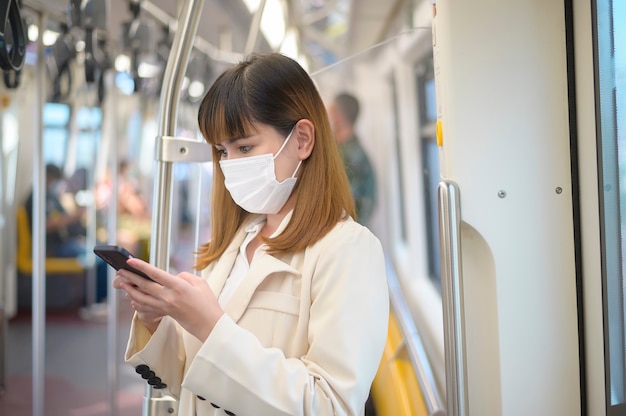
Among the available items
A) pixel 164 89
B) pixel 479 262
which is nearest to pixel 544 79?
pixel 479 262

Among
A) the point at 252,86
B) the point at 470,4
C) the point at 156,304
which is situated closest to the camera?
the point at 156,304

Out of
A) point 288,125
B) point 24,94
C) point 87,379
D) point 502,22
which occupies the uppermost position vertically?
point 24,94

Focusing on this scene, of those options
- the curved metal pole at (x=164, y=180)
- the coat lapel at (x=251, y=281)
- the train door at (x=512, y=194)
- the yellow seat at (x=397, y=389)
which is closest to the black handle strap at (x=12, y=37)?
the curved metal pole at (x=164, y=180)

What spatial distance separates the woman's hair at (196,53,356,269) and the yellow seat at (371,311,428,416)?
1406mm

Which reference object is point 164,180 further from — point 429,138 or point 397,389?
point 429,138

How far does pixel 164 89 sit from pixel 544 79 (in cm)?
97

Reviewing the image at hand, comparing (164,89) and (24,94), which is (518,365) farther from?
(24,94)

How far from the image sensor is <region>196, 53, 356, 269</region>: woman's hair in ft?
4.61

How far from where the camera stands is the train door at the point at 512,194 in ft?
5.29

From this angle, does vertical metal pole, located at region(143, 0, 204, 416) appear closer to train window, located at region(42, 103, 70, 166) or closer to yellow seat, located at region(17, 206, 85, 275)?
yellow seat, located at region(17, 206, 85, 275)

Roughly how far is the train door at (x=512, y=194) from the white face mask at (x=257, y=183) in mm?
394

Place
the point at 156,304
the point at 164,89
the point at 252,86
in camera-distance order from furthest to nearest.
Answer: the point at 164,89 → the point at 252,86 → the point at 156,304

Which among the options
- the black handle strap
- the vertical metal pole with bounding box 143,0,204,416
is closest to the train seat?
the black handle strap

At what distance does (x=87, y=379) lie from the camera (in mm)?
5684
